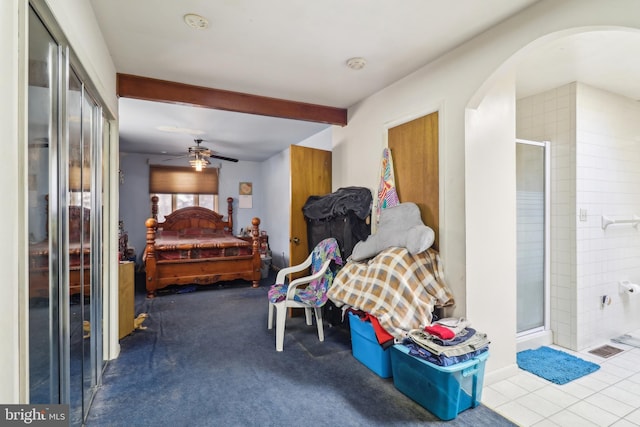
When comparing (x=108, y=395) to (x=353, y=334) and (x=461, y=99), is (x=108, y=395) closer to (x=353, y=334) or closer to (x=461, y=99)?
(x=353, y=334)

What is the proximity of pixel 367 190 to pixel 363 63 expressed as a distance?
3.64ft

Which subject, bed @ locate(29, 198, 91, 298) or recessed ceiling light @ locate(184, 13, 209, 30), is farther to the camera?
recessed ceiling light @ locate(184, 13, 209, 30)

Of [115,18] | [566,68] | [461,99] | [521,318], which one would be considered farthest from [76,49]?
[521,318]

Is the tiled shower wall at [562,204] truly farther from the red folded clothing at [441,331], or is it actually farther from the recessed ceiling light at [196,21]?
the recessed ceiling light at [196,21]

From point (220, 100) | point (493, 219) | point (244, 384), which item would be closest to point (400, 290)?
point (493, 219)

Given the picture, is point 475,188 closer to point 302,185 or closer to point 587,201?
point 587,201

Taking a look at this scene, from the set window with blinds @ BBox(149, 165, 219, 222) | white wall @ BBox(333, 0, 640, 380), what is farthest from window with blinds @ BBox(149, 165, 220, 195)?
white wall @ BBox(333, 0, 640, 380)

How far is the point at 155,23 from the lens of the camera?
1.91m

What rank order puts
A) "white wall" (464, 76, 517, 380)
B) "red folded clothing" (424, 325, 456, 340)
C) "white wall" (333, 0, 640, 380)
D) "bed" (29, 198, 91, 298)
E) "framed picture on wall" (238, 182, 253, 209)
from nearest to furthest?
"bed" (29, 198, 91, 298) < "red folded clothing" (424, 325, 456, 340) < "white wall" (333, 0, 640, 380) < "white wall" (464, 76, 517, 380) < "framed picture on wall" (238, 182, 253, 209)

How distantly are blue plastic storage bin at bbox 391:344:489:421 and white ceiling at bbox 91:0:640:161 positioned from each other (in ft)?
6.59

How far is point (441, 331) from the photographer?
1887 mm

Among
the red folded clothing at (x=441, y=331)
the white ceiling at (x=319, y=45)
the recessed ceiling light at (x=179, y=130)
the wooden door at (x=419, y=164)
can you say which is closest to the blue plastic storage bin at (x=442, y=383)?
the red folded clothing at (x=441, y=331)

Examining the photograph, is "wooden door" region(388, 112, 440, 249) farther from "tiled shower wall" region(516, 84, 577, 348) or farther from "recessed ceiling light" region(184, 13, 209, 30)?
"recessed ceiling light" region(184, 13, 209, 30)

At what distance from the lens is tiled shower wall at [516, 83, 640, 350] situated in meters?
2.73
